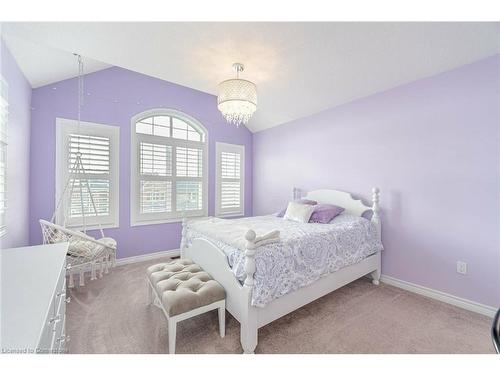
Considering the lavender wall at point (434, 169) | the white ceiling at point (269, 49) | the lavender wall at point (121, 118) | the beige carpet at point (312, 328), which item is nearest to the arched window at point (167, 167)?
the lavender wall at point (121, 118)

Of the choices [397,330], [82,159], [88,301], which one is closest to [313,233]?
[397,330]

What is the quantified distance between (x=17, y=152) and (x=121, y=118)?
1347 mm

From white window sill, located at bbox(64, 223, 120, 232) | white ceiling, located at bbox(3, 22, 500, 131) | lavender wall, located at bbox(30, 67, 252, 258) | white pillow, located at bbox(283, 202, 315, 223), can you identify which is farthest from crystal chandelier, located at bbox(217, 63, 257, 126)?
white window sill, located at bbox(64, 223, 120, 232)

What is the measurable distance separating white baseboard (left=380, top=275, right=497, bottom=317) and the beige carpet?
0.26 ft

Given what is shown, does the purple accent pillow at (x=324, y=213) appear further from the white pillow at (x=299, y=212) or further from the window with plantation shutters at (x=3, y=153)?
the window with plantation shutters at (x=3, y=153)

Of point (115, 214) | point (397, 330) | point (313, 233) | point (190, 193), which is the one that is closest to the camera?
point (397, 330)

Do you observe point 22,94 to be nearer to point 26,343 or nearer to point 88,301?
point 88,301

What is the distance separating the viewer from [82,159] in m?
3.02

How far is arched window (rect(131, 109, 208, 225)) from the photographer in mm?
3462

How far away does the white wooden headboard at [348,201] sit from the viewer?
8.95 feet

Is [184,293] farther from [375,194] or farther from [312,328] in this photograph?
[375,194]

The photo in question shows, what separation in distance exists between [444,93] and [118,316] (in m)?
4.08

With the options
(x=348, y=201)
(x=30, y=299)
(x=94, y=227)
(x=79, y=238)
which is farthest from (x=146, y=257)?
(x=348, y=201)

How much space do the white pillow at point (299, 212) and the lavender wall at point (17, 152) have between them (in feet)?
10.0
